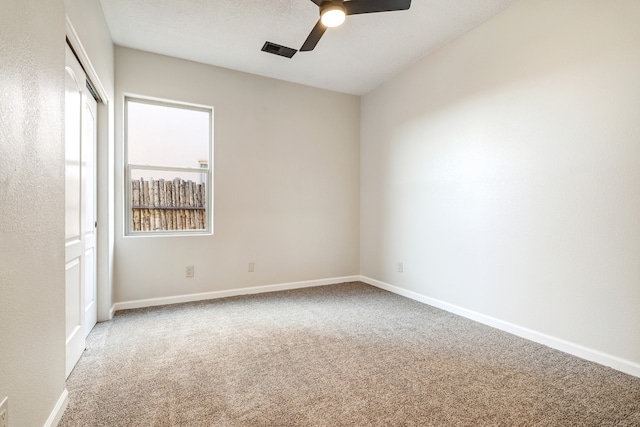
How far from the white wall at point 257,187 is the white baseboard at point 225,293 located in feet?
0.18

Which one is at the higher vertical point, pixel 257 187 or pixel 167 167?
pixel 167 167

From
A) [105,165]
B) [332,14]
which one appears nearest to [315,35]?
[332,14]

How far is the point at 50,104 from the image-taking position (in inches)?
57.2

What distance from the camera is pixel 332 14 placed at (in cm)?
218

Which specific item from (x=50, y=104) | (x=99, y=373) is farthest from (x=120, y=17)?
(x=99, y=373)

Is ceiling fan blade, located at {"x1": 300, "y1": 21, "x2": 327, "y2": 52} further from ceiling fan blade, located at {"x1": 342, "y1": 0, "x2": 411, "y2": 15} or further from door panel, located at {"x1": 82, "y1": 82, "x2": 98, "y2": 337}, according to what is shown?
door panel, located at {"x1": 82, "y1": 82, "x2": 98, "y2": 337}

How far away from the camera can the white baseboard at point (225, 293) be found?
3307 millimetres

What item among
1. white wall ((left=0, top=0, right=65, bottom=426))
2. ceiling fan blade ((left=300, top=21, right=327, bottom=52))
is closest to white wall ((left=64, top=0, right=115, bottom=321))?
white wall ((left=0, top=0, right=65, bottom=426))

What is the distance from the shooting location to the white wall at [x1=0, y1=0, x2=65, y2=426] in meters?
1.09

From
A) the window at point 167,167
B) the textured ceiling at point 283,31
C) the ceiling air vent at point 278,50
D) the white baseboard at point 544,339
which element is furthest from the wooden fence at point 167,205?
the white baseboard at point 544,339

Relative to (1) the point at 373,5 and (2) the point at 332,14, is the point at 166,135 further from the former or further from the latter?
(1) the point at 373,5

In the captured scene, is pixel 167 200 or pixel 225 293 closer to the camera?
pixel 167 200

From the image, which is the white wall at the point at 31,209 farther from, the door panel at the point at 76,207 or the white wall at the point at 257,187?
the white wall at the point at 257,187

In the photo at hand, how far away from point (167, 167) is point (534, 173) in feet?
12.0
